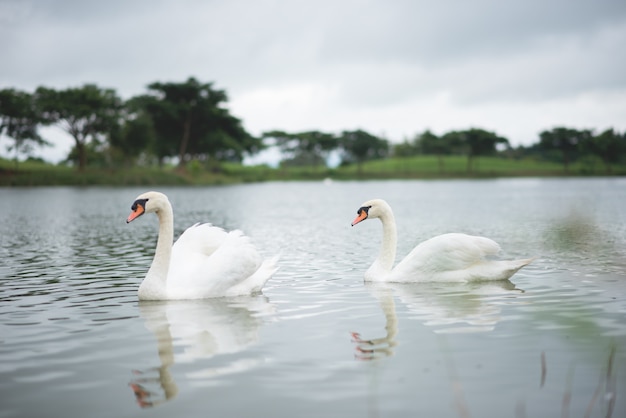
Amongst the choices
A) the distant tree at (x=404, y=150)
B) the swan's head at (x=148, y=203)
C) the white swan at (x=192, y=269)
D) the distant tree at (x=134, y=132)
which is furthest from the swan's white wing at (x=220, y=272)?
the distant tree at (x=404, y=150)

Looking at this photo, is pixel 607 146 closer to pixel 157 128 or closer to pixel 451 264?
pixel 157 128

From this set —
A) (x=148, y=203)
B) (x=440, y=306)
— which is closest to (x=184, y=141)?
(x=148, y=203)

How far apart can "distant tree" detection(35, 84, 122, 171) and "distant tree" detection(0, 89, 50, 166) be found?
1.19m

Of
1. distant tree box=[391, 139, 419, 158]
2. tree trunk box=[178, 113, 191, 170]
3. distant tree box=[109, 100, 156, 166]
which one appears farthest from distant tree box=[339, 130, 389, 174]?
distant tree box=[109, 100, 156, 166]

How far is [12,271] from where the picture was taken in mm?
13133

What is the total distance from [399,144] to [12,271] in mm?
161833

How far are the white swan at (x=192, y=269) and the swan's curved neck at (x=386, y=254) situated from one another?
1990 millimetres

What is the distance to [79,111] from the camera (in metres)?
76.8

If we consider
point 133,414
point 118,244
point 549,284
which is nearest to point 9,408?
point 133,414

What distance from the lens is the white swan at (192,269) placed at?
9578 mm

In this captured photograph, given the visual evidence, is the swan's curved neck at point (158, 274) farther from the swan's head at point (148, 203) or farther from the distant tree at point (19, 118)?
the distant tree at point (19, 118)

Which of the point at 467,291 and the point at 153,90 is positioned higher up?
the point at 153,90

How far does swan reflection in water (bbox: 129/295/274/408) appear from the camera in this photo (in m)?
5.84

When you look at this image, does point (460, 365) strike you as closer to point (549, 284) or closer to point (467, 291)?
point (467, 291)
